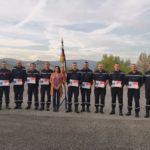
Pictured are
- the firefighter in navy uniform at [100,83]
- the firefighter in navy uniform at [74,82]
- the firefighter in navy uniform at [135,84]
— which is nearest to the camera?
the firefighter in navy uniform at [135,84]

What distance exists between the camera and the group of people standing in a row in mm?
15039

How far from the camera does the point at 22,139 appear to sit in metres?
9.99

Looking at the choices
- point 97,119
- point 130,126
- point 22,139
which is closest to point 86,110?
point 97,119

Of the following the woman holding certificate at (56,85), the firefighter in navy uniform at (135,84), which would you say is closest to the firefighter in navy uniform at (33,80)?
the woman holding certificate at (56,85)

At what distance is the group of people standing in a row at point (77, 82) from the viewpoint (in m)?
15.0

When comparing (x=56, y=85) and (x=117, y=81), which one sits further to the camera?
(x=56, y=85)

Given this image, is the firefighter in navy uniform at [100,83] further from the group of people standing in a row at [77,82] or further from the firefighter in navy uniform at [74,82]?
the firefighter in navy uniform at [74,82]

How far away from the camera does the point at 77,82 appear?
15.8 meters

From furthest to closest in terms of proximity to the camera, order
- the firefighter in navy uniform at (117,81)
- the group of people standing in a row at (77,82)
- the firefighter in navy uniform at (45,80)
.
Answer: the firefighter in navy uniform at (45,80), the firefighter in navy uniform at (117,81), the group of people standing in a row at (77,82)

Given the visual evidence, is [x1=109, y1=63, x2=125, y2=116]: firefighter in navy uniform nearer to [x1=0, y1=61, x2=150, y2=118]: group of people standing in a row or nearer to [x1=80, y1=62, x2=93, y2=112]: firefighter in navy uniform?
[x1=0, y1=61, x2=150, y2=118]: group of people standing in a row

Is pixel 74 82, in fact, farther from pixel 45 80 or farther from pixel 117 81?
pixel 117 81

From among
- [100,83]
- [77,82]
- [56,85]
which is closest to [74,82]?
[77,82]

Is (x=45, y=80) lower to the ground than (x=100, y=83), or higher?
higher

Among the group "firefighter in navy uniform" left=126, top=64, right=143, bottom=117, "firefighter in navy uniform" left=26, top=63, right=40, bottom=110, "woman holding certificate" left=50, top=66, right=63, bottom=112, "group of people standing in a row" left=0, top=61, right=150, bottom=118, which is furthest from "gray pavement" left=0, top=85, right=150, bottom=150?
"firefighter in navy uniform" left=26, top=63, right=40, bottom=110
